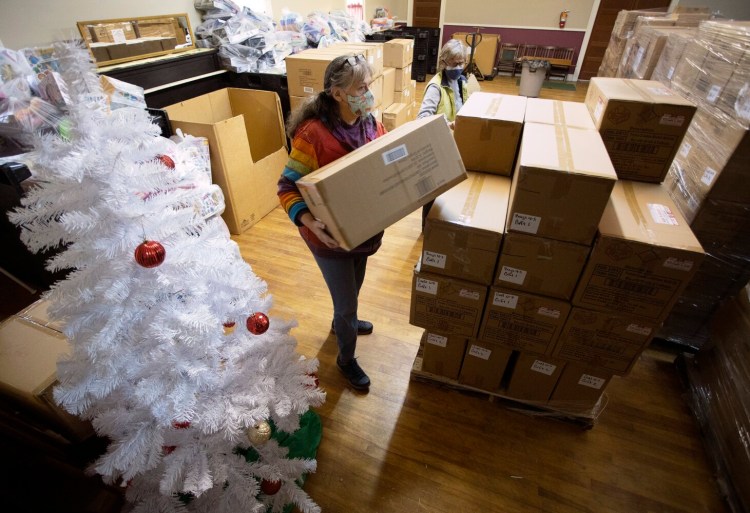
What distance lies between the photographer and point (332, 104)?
1179 millimetres

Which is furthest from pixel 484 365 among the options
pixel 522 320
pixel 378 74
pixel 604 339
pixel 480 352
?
pixel 378 74

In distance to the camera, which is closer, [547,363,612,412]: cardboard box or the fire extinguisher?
[547,363,612,412]: cardboard box

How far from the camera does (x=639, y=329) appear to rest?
122cm

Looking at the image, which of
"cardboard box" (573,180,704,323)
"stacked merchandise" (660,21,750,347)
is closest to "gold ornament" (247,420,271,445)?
"cardboard box" (573,180,704,323)

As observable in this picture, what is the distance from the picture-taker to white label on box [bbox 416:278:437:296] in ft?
4.45

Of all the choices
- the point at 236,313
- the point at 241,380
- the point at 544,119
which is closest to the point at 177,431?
the point at 241,380

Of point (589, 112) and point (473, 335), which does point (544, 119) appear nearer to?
point (589, 112)

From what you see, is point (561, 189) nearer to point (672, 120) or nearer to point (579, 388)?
point (672, 120)

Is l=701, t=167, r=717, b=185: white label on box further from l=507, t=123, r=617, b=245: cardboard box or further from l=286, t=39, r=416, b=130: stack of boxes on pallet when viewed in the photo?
l=286, t=39, r=416, b=130: stack of boxes on pallet

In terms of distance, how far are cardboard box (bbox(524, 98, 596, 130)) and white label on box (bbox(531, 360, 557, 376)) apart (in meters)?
0.92

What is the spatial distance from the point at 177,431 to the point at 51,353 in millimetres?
664

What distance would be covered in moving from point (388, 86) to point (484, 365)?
3284 millimetres

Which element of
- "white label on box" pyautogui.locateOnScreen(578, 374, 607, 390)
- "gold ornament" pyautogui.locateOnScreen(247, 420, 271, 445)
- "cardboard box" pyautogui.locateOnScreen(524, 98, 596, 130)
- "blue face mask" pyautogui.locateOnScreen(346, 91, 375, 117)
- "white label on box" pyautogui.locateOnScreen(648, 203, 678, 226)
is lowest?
"white label on box" pyautogui.locateOnScreen(578, 374, 607, 390)

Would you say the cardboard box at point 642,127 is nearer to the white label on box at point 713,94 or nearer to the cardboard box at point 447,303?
the white label on box at point 713,94
